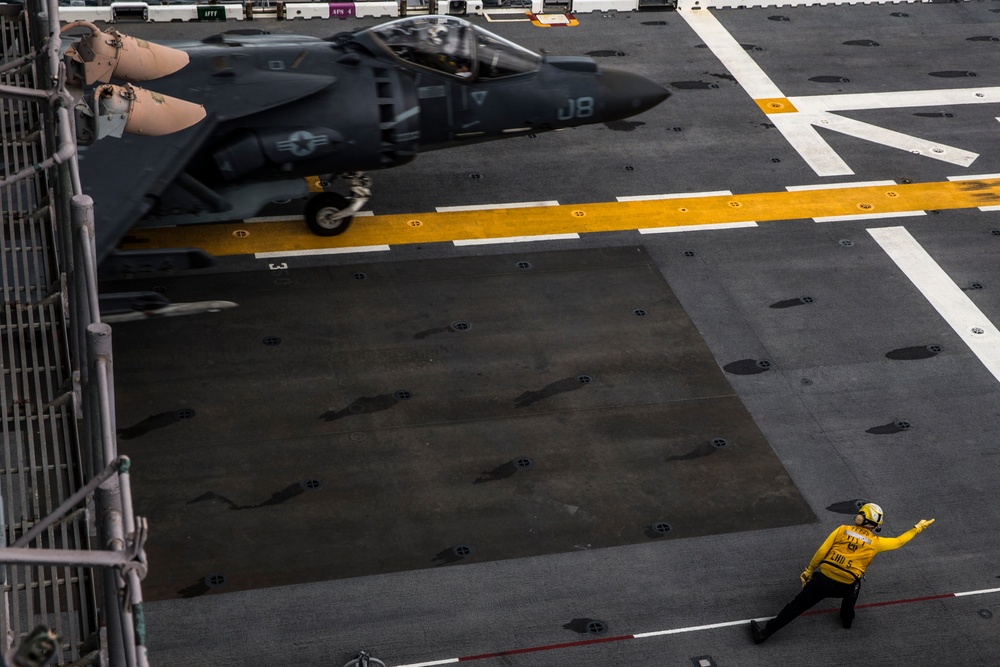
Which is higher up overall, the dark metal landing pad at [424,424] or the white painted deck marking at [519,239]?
the white painted deck marking at [519,239]

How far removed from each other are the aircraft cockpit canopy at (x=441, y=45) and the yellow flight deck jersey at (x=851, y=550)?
10.8 metres

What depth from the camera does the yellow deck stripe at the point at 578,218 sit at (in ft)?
72.6

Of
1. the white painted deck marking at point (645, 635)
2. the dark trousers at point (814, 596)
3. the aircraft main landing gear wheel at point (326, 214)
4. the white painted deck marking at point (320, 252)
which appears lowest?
the white painted deck marking at point (645, 635)

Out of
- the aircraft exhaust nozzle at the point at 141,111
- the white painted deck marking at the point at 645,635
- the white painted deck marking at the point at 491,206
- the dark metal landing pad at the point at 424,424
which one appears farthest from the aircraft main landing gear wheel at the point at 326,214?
the white painted deck marking at the point at 645,635

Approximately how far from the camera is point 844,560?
48.2 ft

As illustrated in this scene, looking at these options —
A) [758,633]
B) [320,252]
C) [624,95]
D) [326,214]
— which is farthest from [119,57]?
[758,633]

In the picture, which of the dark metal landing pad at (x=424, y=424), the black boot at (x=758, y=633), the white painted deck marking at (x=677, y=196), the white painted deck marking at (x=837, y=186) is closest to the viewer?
the black boot at (x=758, y=633)

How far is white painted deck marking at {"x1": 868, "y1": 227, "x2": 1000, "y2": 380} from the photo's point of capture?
20.7m

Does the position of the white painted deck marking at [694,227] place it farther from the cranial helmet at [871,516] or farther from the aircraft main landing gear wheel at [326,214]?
the cranial helmet at [871,516]

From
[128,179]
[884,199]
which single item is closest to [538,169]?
[884,199]

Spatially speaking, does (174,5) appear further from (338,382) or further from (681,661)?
(681,661)

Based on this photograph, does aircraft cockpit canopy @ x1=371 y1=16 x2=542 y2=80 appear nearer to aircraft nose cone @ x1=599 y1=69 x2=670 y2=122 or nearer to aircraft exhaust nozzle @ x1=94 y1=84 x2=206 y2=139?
aircraft nose cone @ x1=599 y1=69 x2=670 y2=122

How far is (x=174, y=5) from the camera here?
1134 inches

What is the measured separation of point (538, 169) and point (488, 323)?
5.44 meters
